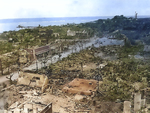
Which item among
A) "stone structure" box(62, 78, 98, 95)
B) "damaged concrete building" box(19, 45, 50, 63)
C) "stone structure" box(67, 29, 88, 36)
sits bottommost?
"stone structure" box(62, 78, 98, 95)

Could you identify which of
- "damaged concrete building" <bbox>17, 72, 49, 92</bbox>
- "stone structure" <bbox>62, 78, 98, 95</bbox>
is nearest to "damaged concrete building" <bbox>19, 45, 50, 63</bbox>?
"damaged concrete building" <bbox>17, 72, 49, 92</bbox>

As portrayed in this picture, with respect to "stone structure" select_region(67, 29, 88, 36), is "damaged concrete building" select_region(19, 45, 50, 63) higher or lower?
lower

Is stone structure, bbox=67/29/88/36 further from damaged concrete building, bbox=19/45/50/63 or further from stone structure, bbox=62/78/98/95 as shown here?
stone structure, bbox=62/78/98/95

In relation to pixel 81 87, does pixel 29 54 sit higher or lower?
higher

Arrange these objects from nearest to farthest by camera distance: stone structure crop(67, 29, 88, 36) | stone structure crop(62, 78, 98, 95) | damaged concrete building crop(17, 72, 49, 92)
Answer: stone structure crop(62, 78, 98, 95) < damaged concrete building crop(17, 72, 49, 92) < stone structure crop(67, 29, 88, 36)

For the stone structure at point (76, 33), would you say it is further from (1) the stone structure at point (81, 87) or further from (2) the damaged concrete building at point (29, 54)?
(1) the stone structure at point (81, 87)

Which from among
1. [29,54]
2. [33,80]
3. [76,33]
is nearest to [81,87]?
[33,80]

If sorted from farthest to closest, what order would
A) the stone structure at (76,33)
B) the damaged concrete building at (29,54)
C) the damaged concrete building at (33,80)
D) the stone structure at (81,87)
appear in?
the stone structure at (76,33), the damaged concrete building at (29,54), the damaged concrete building at (33,80), the stone structure at (81,87)

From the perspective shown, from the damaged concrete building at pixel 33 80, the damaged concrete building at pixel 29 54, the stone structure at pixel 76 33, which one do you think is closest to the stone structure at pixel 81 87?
the damaged concrete building at pixel 33 80

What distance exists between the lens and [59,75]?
609 cm

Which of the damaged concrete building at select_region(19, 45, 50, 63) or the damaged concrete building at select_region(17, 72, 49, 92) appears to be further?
the damaged concrete building at select_region(19, 45, 50, 63)

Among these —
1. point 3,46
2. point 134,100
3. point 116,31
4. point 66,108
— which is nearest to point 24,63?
point 3,46

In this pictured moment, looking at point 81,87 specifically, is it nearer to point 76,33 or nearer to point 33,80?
point 33,80

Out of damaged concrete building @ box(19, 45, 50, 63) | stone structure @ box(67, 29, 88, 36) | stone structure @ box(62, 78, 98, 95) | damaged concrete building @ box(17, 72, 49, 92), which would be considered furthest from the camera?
stone structure @ box(67, 29, 88, 36)
